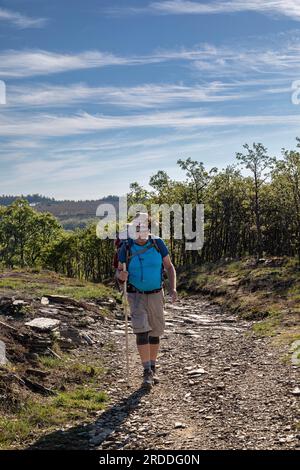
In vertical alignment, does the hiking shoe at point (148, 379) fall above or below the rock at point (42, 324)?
below

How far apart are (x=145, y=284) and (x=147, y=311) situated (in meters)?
0.60

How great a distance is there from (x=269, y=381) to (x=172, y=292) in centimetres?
271

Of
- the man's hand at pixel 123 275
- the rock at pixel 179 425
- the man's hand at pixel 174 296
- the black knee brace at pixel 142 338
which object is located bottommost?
the rock at pixel 179 425

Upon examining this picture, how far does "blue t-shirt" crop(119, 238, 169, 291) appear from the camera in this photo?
9289 mm

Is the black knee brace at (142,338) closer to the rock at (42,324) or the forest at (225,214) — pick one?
the rock at (42,324)

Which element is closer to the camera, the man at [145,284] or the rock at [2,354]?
the man at [145,284]

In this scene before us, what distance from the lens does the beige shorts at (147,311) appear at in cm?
927

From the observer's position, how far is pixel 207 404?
847 cm

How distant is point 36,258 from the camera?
84.7 metres

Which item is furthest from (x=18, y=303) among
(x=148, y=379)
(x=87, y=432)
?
(x=87, y=432)

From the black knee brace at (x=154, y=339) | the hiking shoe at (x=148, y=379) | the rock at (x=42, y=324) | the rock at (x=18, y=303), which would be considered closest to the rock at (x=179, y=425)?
the hiking shoe at (x=148, y=379)

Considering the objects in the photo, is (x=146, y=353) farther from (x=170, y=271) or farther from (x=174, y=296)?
(x=170, y=271)
